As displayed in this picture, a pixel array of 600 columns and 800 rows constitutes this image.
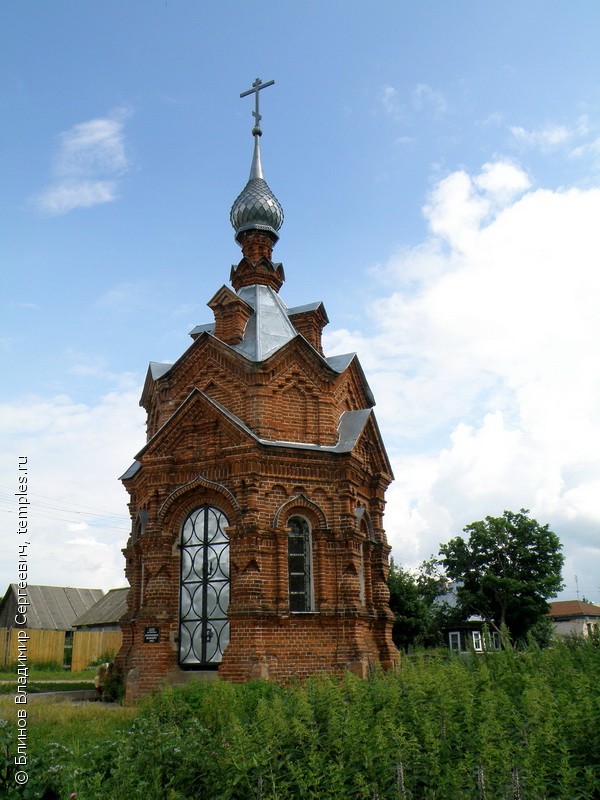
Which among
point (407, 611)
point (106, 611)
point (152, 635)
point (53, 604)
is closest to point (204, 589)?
point (152, 635)

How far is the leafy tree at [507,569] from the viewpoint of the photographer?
33938 millimetres

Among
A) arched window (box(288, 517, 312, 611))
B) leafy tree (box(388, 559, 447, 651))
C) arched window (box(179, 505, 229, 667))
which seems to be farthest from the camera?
leafy tree (box(388, 559, 447, 651))

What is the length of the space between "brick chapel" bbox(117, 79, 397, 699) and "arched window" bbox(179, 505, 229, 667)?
0.9 inches

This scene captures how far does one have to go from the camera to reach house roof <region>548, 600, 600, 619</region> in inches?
2537

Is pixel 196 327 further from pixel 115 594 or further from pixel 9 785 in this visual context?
pixel 115 594

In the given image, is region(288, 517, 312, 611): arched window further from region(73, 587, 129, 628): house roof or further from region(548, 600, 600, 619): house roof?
region(548, 600, 600, 619): house roof

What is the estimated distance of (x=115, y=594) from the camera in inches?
1699

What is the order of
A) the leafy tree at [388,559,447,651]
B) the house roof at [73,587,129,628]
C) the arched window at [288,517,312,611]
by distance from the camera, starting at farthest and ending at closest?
the house roof at [73,587,129,628], the leafy tree at [388,559,447,651], the arched window at [288,517,312,611]

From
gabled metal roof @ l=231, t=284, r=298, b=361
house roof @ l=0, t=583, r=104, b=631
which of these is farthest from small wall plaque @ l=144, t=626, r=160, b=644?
house roof @ l=0, t=583, r=104, b=631

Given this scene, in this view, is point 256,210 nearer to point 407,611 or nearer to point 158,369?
point 158,369

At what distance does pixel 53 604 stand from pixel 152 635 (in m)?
34.8

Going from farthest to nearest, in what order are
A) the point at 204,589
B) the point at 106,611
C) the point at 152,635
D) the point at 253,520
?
the point at 106,611 → the point at 204,589 → the point at 152,635 → the point at 253,520

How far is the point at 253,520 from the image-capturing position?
43.6 feet

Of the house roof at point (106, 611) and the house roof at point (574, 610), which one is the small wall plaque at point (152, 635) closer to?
the house roof at point (106, 611)
